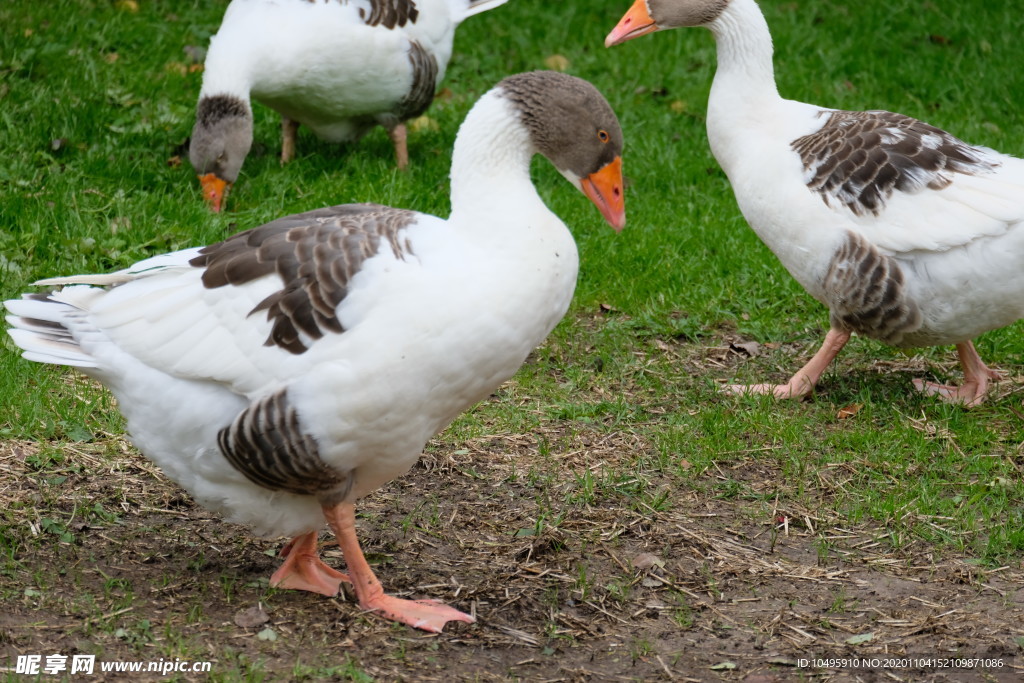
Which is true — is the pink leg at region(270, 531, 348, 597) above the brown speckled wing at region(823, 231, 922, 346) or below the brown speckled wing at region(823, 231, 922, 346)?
below

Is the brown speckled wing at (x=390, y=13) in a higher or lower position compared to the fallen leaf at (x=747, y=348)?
higher

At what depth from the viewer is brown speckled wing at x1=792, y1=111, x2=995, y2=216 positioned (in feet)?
16.6

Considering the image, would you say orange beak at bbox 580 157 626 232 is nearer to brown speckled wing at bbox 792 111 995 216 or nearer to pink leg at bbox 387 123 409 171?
brown speckled wing at bbox 792 111 995 216

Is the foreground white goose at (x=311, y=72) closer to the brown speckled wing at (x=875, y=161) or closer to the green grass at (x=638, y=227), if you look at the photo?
the green grass at (x=638, y=227)

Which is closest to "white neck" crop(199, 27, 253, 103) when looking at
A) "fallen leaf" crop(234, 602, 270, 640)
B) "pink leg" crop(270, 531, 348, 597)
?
"pink leg" crop(270, 531, 348, 597)

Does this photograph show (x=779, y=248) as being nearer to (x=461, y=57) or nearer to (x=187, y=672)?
(x=187, y=672)

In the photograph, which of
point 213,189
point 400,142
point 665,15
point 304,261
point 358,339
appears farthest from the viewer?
point 400,142

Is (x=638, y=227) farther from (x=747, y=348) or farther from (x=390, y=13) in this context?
(x=390, y=13)

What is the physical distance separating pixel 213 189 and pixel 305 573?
3.58 meters

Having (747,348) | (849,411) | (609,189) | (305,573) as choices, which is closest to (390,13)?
(747,348)

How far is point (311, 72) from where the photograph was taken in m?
7.36

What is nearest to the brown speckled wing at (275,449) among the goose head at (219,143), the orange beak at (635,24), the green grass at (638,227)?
the green grass at (638,227)

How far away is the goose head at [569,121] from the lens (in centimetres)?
352

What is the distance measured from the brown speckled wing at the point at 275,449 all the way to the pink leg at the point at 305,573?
43cm
